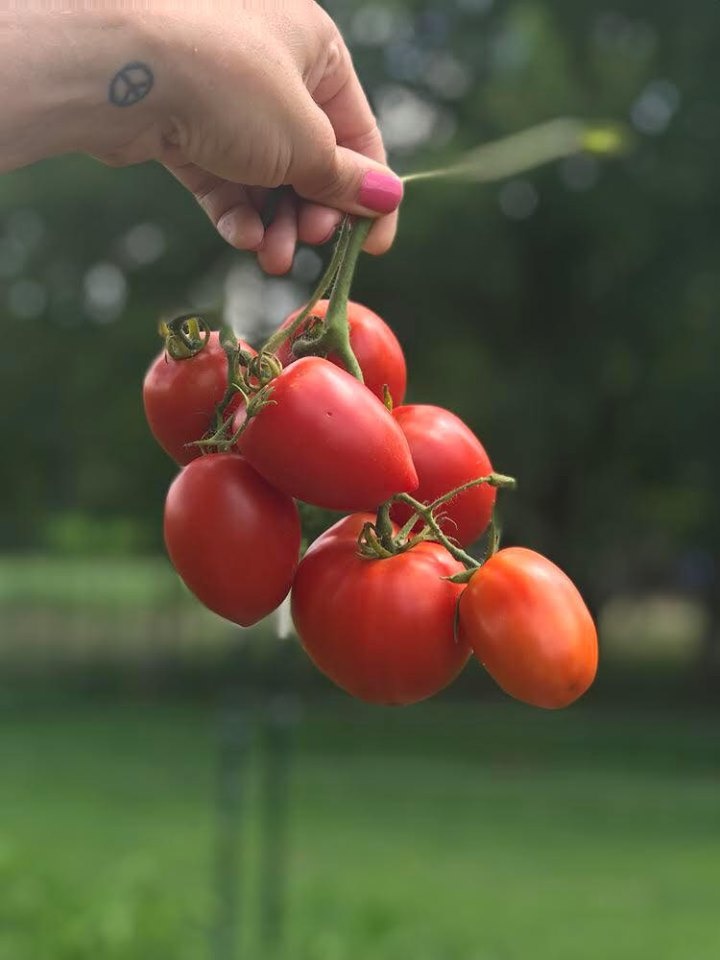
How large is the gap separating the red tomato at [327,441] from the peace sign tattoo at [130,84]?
241mm

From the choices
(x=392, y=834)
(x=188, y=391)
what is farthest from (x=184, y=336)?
(x=392, y=834)

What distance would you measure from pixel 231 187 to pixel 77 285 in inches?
517

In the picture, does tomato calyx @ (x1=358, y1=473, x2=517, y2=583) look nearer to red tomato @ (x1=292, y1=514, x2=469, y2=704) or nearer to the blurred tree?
red tomato @ (x1=292, y1=514, x2=469, y2=704)

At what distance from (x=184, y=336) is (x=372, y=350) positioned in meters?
0.16

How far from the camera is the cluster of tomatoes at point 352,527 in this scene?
1051 millimetres

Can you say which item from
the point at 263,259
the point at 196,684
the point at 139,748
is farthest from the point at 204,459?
the point at 196,684

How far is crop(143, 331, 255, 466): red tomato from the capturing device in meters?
1.13

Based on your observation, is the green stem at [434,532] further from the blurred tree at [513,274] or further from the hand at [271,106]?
the blurred tree at [513,274]

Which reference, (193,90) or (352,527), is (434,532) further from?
(193,90)

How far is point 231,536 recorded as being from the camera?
1.08 metres

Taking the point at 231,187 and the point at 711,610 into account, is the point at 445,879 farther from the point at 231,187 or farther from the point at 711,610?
the point at 231,187

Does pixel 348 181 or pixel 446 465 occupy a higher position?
pixel 348 181

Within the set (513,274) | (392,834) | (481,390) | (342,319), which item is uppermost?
(513,274)

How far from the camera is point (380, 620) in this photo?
1088 millimetres
